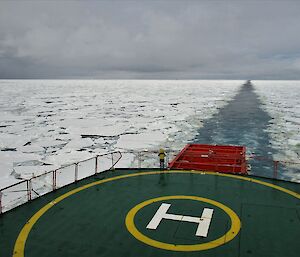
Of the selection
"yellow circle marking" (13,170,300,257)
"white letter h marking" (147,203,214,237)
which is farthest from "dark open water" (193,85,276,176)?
"white letter h marking" (147,203,214,237)

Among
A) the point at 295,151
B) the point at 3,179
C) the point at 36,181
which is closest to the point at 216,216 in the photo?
the point at 36,181

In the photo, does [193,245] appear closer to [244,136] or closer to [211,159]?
[211,159]

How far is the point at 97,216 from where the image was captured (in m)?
9.68

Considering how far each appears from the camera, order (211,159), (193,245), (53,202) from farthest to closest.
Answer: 1. (211,159)
2. (53,202)
3. (193,245)

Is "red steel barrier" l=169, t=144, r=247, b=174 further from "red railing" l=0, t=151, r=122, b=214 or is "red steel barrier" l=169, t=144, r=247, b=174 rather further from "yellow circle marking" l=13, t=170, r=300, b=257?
"red railing" l=0, t=151, r=122, b=214

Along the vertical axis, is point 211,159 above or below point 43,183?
above

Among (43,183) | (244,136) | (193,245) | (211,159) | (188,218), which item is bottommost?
(43,183)

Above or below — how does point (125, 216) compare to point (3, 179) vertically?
above

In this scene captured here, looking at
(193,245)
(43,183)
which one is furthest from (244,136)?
(193,245)

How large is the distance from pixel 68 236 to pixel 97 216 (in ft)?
4.59

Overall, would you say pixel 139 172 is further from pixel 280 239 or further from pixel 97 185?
pixel 280 239

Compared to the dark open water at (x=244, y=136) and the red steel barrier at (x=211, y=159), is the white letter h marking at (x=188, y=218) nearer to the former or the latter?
the red steel barrier at (x=211, y=159)

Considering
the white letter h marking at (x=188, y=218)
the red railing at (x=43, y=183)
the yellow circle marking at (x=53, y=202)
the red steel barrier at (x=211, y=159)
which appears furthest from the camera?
the red steel barrier at (x=211, y=159)

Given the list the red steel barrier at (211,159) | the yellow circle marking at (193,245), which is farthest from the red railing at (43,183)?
the red steel barrier at (211,159)
